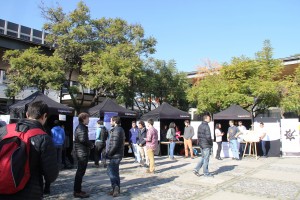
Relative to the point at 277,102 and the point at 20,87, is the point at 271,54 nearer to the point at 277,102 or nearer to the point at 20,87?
the point at 277,102

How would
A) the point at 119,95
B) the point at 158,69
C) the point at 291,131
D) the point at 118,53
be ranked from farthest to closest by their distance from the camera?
the point at 158,69 → the point at 119,95 → the point at 118,53 → the point at 291,131

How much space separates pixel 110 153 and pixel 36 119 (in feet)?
12.5

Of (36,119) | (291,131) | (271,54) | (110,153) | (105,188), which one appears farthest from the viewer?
(271,54)

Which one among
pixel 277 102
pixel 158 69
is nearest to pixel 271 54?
pixel 277 102

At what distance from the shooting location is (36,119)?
9.54ft

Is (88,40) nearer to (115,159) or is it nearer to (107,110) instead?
(107,110)

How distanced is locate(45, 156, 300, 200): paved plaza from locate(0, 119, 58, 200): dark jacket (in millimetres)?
4008

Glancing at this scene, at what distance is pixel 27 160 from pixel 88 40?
18281mm

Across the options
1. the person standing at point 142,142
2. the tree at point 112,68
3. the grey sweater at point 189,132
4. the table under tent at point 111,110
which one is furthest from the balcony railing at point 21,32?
the person standing at point 142,142

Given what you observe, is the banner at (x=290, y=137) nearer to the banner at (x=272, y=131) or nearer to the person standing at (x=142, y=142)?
the banner at (x=272, y=131)

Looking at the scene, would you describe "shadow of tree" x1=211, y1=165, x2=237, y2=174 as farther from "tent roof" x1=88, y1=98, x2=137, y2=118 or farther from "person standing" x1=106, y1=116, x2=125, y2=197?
"tent roof" x1=88, y1=98, x2=137, y2=118

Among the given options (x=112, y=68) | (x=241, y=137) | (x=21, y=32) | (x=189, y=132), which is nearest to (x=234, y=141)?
(x=241, y=137)

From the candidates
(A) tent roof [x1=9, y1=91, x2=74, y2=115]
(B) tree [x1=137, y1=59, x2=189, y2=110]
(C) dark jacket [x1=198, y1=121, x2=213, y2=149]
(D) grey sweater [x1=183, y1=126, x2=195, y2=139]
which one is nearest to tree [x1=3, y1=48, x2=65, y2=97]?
(A) tent roof [x1=9, y1=91, x2=74, y2=115]

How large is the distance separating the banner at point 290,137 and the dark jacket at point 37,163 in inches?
558
